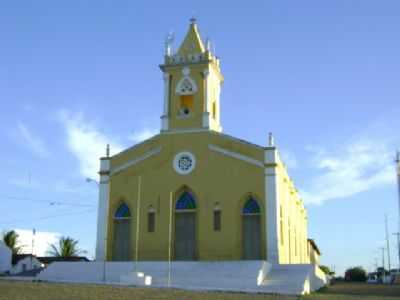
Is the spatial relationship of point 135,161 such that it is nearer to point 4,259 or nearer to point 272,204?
point 272,204

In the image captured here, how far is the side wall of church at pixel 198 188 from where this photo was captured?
1515 inches

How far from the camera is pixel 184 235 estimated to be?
3962 cm

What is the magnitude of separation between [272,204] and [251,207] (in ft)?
4.95

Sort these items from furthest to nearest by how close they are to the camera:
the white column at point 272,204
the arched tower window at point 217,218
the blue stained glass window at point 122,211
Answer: the blue stained glass window at point 122,211 → the arched tower window at point 217,218 → the white column at point 272,204

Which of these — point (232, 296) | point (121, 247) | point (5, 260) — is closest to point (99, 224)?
point (121, 247)

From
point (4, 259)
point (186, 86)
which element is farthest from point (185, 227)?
point (4, 259)

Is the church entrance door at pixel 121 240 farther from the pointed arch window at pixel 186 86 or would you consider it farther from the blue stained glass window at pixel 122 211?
the pointed arch window at pixel 186 86

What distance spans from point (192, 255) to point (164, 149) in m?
7.44

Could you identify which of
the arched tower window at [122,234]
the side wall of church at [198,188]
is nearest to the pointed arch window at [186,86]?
the side wall of church at [198,188]

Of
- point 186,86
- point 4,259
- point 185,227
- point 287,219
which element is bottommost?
point 4,259

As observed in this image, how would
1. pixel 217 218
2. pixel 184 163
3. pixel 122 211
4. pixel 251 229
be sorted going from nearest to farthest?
pixel 251 229
pixel 217 218
pixel 184 163
pixel 122 211

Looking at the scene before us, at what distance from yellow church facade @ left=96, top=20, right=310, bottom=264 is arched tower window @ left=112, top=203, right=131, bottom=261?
0.22 ft

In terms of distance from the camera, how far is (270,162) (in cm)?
3853

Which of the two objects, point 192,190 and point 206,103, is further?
point 206,103
